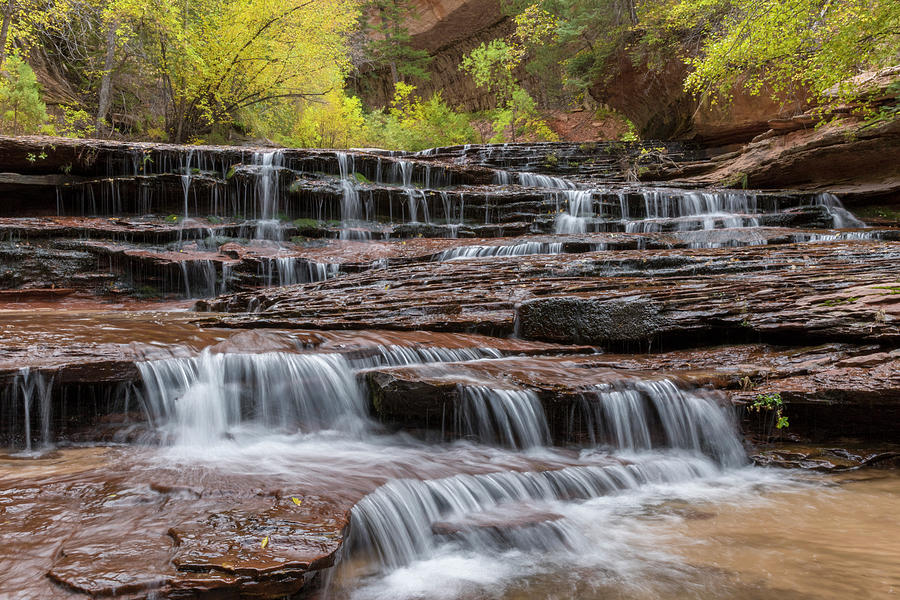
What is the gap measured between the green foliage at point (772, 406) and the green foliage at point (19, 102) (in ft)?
66.0

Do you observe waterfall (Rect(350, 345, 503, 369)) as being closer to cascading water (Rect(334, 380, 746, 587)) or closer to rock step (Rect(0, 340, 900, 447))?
rock step (Rect(0, 340, 900, 447))

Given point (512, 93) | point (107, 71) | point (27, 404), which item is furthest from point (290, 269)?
point (512, 93)

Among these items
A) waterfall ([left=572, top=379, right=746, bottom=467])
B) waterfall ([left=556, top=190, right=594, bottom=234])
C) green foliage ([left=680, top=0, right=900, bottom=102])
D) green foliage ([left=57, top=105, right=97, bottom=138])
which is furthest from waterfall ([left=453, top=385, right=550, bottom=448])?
green foliage ([left=57, top=105, right=97, bottom=138])

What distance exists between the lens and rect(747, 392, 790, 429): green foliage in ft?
14.9

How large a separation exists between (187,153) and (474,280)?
32.9ft

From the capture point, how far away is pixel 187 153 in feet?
44.1

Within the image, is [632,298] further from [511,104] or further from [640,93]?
[511,104]

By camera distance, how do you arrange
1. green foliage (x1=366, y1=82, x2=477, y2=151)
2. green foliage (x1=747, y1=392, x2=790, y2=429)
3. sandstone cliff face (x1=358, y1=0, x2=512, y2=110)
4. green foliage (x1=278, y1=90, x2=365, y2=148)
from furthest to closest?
1. sandstone cliff face (x1=358, y1=0, x2=512, y2=110)
2. green foliage (x1=366, y1=82, x2=477, y2=151)
3. green foliage (x1=278, y1=90, x2=365, y2=148)
4. green foliage (x1=747, y1=392, x2=790, y2=429)

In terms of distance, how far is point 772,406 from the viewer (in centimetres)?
455

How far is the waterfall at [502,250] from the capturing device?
10.1 m

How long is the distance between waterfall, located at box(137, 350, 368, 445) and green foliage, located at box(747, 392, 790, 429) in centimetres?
368

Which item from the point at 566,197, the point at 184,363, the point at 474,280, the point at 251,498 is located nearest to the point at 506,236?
the point at 566,197

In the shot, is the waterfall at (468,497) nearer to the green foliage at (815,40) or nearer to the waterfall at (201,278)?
the waterfall at (201,278)

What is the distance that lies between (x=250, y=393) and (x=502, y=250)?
6.52m
